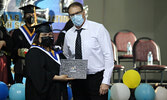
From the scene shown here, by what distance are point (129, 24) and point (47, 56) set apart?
24.6 ft

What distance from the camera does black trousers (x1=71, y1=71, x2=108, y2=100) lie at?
3.03 meters

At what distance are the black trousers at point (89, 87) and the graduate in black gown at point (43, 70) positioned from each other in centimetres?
24

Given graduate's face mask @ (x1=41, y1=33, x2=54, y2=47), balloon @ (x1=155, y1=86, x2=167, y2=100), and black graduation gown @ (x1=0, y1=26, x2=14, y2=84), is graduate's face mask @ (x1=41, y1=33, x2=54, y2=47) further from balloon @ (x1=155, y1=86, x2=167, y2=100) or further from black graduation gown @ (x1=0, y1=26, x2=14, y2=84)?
balloon @ (x1=155, y1=86, x2=167, y2=100)

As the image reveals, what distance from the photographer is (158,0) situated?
33.7 feet

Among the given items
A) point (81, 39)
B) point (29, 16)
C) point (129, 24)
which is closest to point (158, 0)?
point (129, 24)

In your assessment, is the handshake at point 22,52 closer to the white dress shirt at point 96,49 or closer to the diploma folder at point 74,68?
the white dress shirt at point 96,49

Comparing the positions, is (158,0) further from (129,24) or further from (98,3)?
(98,3)

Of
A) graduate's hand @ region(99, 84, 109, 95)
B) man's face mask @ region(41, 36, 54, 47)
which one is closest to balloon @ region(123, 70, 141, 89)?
graduate's hand @ region(99, 84, 109, 95)

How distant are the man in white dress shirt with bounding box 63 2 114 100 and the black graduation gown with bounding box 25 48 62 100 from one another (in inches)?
11.7

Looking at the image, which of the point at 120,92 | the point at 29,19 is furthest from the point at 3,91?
the point at 120,92

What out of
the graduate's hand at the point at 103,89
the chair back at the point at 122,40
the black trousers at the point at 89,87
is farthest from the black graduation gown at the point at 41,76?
the chair back at the point at 122,40

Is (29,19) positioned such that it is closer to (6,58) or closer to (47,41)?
(6,58)

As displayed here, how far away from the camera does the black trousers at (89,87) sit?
9.95ft

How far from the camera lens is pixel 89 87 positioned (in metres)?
3.03
